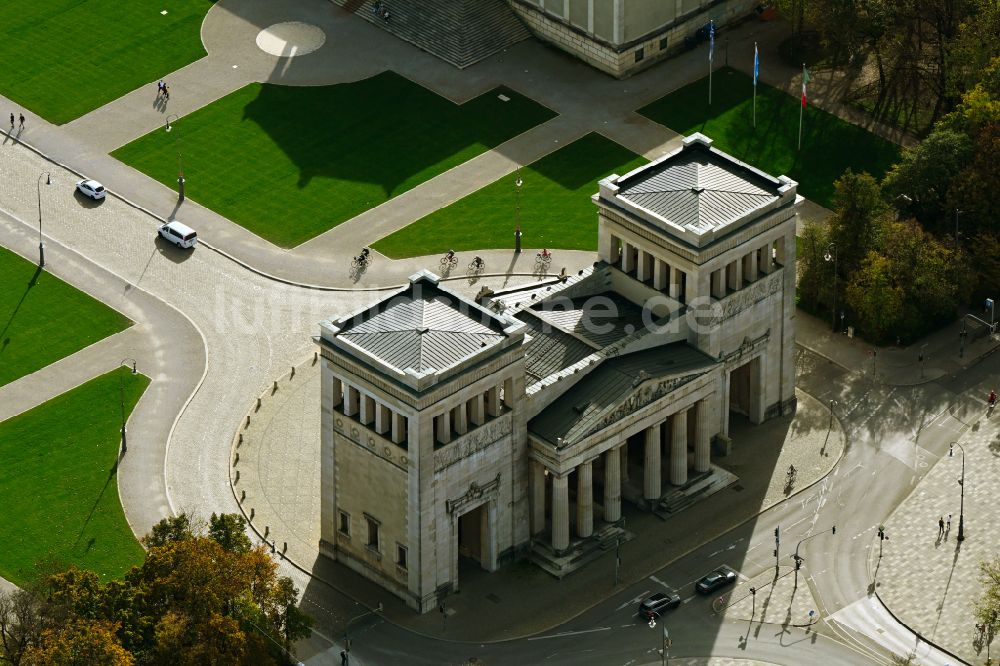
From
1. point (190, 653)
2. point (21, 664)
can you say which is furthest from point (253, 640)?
point (21, 664)

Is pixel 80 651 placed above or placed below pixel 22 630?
above

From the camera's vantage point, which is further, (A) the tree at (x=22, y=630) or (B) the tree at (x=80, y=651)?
(A) the tree at (x=22, y=630)

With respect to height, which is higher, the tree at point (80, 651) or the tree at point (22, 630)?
the tree at point (80, 651)

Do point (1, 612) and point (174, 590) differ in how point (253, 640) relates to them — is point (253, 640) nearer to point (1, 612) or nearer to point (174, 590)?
point (174, 590)

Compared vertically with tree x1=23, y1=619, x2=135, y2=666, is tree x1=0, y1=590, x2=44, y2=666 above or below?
below

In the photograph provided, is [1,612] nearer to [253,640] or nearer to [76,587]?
[76,587]

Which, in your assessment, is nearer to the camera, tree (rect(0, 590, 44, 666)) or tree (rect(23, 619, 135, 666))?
tree (rect(23, 619, 135, 666))

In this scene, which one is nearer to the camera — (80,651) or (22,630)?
(80,651)
